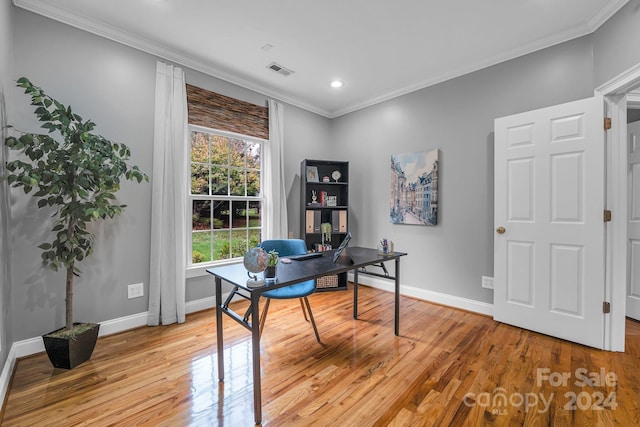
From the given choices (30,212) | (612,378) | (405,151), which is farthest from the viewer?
(405,151)

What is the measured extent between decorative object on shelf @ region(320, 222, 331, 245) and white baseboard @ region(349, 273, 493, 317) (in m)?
0.86

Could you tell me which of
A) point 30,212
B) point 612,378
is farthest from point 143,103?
point 612,378

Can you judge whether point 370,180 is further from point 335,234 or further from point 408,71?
point 408,71

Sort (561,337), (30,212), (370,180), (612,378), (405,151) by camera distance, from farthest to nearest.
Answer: (370,180), (405,151), (561,337), (30,212), (612,378)

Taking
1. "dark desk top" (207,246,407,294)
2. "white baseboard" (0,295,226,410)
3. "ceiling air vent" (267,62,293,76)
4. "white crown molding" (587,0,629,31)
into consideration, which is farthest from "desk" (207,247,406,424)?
"white crown molding" (587,0,629,31)

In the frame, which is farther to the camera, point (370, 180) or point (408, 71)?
point (370, 180)

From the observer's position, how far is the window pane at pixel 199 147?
10.2 ft

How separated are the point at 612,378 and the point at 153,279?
3.73 m

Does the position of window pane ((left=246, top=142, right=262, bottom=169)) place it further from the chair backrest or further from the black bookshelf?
the chair backrest

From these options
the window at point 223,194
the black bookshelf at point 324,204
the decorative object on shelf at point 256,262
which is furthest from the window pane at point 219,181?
the decorative object on shelf at point 256,262

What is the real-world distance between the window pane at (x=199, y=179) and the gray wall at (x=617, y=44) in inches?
150

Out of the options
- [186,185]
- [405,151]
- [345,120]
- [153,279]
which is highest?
[345,120]

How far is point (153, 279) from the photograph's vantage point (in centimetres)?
268

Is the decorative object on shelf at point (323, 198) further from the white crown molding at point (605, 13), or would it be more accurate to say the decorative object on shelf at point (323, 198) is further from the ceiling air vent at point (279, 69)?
the white crown molding at point (605, 13)
